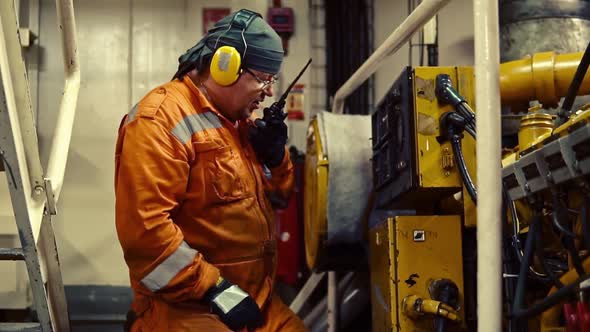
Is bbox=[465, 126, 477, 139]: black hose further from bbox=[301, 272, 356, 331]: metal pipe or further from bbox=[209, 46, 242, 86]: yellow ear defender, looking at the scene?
bbox=[301, 272, 356, 331]: metal pipe

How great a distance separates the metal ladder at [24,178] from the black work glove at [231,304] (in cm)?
57

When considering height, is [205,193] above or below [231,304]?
above

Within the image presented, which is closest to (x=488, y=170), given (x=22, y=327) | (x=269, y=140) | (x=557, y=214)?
(x=557, y=214)

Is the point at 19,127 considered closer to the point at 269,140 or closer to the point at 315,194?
the point at 269,140

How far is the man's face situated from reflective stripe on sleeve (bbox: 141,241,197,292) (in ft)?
2.09

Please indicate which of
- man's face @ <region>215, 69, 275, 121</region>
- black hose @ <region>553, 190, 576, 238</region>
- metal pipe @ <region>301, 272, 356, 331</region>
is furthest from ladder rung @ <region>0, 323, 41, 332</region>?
black hose @ <region>553, 190, 576, 238</region>

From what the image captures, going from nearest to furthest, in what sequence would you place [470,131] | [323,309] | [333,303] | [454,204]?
[470,131] < [454,204] < [333,303] < [323,309]

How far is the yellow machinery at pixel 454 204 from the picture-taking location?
1530mm

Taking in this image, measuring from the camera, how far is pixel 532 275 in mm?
1621

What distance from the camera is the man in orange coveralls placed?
2.04 metres

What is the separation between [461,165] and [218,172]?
0.85 metres

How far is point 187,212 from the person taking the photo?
224 centimetres

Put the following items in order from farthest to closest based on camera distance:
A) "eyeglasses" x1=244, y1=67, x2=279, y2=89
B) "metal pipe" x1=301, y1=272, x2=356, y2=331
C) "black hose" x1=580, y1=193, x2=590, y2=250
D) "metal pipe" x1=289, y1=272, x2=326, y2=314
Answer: "metal pipe" x1=289, y1=272, x2=326, y2=314 < "metal pipe" x1=301, y1=272, x2=356, y2=331 < "eyeglasses" x1=244, y1=67, x2=279, y2=89 < "black hose" x1=580, y1=193, x2=590, y2=250

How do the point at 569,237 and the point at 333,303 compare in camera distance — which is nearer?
the point at 569,237
